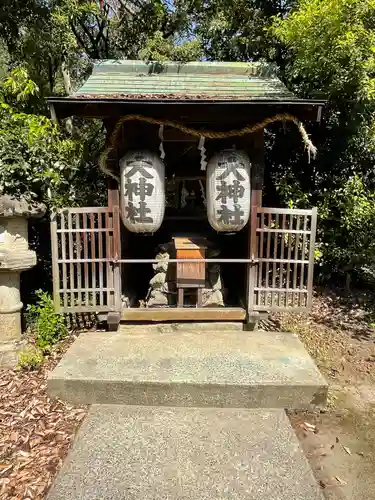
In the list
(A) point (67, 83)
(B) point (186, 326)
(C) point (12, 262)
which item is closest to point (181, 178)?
(B) point (186, 326)

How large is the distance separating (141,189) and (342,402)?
311 cm

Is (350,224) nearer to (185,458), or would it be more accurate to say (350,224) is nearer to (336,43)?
(336,43)

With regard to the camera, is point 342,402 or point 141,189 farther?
point 141,189

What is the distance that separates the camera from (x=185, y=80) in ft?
16.9

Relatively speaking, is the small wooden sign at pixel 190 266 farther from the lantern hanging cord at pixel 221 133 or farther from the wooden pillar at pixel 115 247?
the lantern hanging cord at pixel 221 133

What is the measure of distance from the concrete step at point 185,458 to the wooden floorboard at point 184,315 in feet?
5.19

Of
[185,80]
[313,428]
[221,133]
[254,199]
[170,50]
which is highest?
[170,50]

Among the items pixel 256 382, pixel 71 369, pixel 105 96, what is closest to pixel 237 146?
pixel 105 96

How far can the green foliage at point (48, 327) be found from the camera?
452cm

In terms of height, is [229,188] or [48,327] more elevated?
[229,188]

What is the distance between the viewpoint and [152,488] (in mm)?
2418

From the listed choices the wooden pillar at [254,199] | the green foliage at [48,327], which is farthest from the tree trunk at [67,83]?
the wooden pillar at [254,199]

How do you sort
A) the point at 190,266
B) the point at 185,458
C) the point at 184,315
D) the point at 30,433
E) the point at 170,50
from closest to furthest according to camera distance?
the point at 185,458
the point at 30,433
the point at 184,315
the point at 190,266
the point at 170,50

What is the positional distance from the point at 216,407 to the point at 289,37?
5360mm
